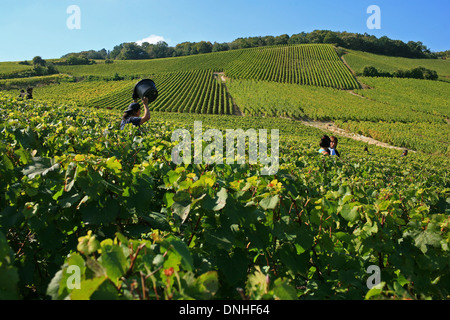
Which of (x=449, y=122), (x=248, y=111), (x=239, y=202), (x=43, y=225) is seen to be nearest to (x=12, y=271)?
(x=43, y=225)

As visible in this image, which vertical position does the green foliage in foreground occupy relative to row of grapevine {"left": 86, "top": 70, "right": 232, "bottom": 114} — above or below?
below

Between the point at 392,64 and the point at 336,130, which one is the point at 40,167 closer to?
the point at 336,130

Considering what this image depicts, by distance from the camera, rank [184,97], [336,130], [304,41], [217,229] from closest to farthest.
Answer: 1. [217,229]
2. [336,130]
3. [184,97]
4. [304,41]

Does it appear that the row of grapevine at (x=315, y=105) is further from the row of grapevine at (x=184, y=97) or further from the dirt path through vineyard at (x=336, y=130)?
the row of grapevine at (x=184, y=97)

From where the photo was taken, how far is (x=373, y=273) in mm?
1879

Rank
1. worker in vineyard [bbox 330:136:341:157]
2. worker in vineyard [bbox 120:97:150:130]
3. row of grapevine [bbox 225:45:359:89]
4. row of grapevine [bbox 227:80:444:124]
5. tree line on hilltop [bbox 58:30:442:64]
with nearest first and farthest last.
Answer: worker in vineyard [bbox 120:97:150:130] < worker in vineyard [bbox 330:136:341:157] < row of grapevine [bbox 227:80:444:124] < row of grapevine [bbox 225:45:359:89] < tree line on hilltop [bbox 58:30:442:64]

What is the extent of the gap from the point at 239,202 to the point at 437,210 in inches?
145

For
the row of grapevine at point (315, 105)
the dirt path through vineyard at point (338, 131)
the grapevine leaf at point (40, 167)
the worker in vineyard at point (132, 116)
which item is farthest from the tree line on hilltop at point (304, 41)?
the grapevine leaf at point (40, 167)

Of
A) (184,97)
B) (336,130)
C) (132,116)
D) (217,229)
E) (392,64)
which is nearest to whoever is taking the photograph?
(217,229)

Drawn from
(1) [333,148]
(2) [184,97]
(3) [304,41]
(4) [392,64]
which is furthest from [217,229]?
(3) [304,41]

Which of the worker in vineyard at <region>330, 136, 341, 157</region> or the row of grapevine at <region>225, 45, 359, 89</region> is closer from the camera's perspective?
the worker in vineyard at <region>330, 136, 341, 157</region>

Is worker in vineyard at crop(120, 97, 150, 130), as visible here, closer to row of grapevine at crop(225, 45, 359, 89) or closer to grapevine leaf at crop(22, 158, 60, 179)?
grapevine leaf at crop(22, 158, 60, 179)

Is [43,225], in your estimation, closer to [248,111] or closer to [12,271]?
[12,271]

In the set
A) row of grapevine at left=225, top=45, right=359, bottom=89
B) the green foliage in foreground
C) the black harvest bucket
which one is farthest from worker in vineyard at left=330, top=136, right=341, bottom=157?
row of grapevine at left=225, top=45, right=359, bottom=89
